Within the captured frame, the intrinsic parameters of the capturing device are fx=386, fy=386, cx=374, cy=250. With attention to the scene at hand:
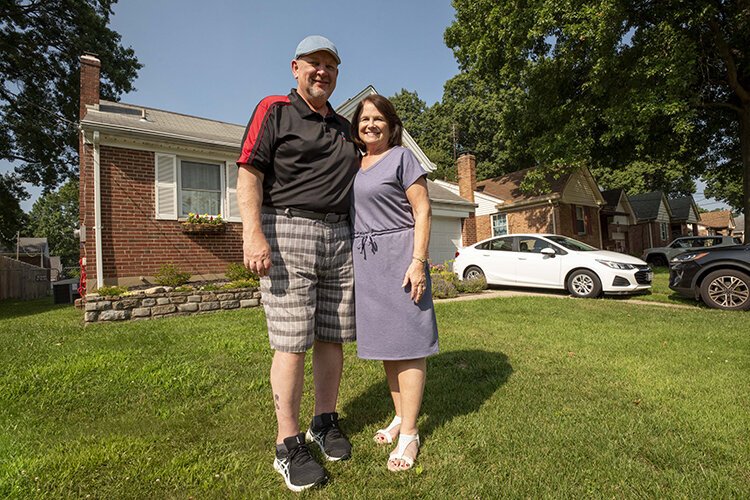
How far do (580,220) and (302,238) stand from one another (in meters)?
20.9

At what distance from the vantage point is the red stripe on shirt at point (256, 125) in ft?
6.02

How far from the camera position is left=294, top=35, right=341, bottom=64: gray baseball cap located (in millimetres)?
1916

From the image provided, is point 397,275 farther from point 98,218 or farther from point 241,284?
point 98,218

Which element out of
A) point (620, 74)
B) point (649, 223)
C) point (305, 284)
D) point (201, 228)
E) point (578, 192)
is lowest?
point (305, 284)

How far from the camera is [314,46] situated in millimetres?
1921

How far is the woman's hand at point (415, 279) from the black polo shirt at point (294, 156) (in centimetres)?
48

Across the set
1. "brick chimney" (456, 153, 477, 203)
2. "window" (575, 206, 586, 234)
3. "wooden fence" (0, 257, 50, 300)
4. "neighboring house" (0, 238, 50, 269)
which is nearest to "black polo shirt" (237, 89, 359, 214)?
"brick chimney" (456, 153, 477, 203)

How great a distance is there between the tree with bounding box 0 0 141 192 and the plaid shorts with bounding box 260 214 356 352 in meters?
17.7

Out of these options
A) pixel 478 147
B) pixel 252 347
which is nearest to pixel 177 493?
pixel 252 347

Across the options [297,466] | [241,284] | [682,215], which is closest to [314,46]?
[297,466]

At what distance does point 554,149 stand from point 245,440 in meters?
14.1

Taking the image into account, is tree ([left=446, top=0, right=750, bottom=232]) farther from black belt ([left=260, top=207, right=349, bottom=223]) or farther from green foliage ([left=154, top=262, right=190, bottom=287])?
black belt ([left=260, top=207, right=349, bottom=223])

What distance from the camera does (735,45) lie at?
12.9m

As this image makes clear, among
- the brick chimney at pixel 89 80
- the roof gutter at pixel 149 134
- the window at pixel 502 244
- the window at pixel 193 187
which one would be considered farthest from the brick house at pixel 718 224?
the brick chimney at pixel 89 80
